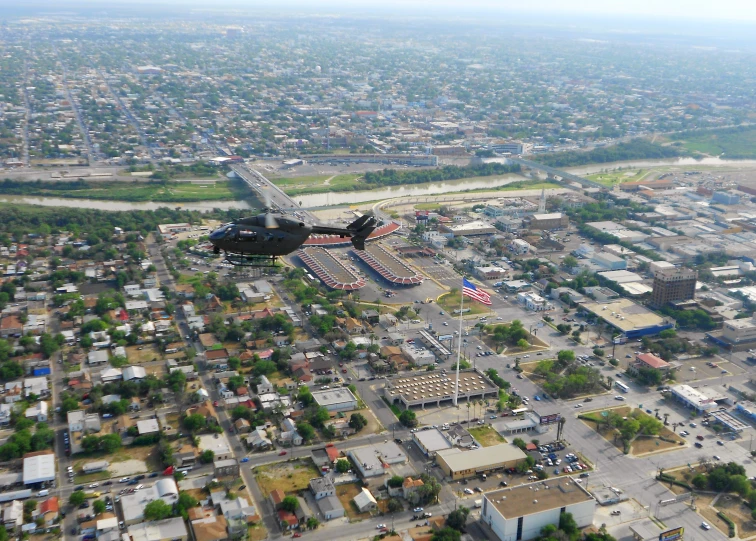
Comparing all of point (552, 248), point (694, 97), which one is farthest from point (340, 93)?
point (552, 248)

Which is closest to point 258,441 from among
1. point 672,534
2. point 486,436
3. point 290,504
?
point 290,504

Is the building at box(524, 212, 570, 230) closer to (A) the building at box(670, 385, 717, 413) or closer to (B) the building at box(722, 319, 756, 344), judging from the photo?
(B) the building at box(722, 319, 756, 344)

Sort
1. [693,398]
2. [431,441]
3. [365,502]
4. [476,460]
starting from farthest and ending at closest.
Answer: [693,398] → [431,441] → [476,460] → [365,502]

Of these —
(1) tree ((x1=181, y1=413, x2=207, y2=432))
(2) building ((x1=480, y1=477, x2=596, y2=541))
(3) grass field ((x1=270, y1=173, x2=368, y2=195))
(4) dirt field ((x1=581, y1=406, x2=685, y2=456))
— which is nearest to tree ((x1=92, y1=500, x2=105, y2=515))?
(1) tree ((x1=181, y1=413, x2=207, y2=432))

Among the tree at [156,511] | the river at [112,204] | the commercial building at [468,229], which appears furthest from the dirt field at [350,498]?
the river at [112,204]

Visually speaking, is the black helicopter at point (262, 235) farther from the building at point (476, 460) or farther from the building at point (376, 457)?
the building at point (476, 460)

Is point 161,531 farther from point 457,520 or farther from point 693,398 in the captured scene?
point 693,398

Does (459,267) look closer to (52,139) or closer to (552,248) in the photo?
(552,248)
